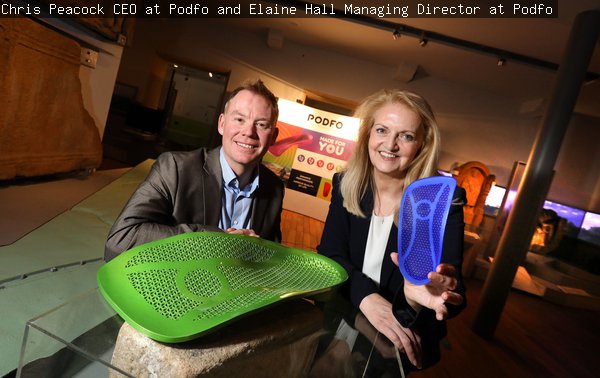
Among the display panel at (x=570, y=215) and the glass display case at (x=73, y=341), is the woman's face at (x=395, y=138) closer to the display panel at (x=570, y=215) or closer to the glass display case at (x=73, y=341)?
the glass display case at (x=73, y=341)

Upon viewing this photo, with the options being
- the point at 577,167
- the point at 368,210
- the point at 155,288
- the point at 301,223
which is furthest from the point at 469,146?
the point at 155,288

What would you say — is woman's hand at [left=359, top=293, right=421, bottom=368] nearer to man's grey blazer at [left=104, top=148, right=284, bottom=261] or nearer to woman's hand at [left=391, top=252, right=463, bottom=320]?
woman's hand at [left=391, top=252, right=463, bottom=320]

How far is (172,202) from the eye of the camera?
4.41ft

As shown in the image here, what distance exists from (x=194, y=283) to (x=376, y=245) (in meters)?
0.84

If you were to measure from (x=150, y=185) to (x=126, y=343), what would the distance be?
78 cm

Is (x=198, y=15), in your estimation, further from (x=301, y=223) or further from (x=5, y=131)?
(x=5, y=131)

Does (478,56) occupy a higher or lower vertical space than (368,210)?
higher

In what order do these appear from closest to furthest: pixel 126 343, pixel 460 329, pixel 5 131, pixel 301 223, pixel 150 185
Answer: pixel 126 343
pixel 150 185
pixel 5 131
pixel 460 329
pixel 301 223

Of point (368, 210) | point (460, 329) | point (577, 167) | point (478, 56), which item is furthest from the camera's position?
point (577, 167)

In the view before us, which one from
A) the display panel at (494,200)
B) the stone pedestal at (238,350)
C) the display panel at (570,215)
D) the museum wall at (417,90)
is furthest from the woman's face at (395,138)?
the display panel at (570,215)

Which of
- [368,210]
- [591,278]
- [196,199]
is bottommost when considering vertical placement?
[591,278]

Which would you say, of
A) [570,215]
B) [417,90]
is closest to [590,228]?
[570,215]

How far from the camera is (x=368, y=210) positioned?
144cm

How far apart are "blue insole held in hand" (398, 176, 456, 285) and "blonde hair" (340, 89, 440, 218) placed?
382 millimetres
